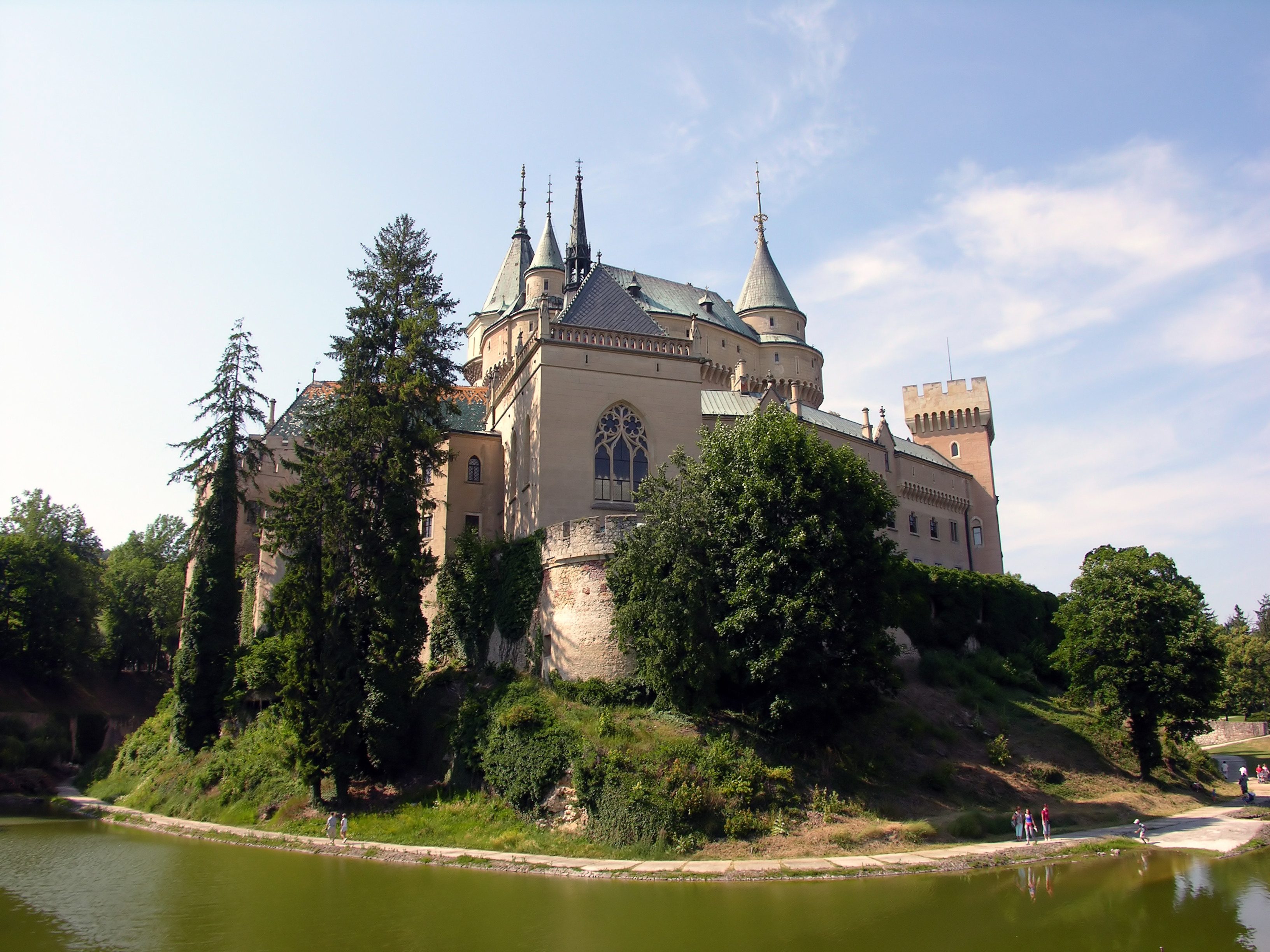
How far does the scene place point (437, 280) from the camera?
36750mm

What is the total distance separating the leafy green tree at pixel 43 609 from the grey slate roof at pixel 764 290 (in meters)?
47.9

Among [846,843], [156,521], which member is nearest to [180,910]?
[846,843]

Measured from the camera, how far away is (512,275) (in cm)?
6475

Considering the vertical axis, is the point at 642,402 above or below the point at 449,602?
above

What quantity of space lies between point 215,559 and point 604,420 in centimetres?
1752

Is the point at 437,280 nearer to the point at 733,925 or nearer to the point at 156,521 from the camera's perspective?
the point at 733,925

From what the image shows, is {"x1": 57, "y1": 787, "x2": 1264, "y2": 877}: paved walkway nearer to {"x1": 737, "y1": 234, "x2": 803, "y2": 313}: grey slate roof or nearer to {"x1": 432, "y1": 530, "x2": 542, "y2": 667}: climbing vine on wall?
{"x1": 432, "y1": 530, "x2": 542, "y2": 667}: climbing vine on wall

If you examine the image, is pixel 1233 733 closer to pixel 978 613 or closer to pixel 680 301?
pixel 978 613

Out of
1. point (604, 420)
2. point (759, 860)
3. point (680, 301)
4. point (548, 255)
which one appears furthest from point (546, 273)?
point (759, 860)

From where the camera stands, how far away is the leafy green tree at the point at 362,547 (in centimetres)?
2953

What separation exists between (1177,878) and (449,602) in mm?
24974

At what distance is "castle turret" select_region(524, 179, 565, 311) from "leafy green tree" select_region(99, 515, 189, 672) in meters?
26.2

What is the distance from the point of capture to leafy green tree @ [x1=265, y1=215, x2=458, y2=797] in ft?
96.9

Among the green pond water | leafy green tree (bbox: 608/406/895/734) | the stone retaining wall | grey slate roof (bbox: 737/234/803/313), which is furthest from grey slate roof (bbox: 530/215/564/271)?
the stone retaining wall
